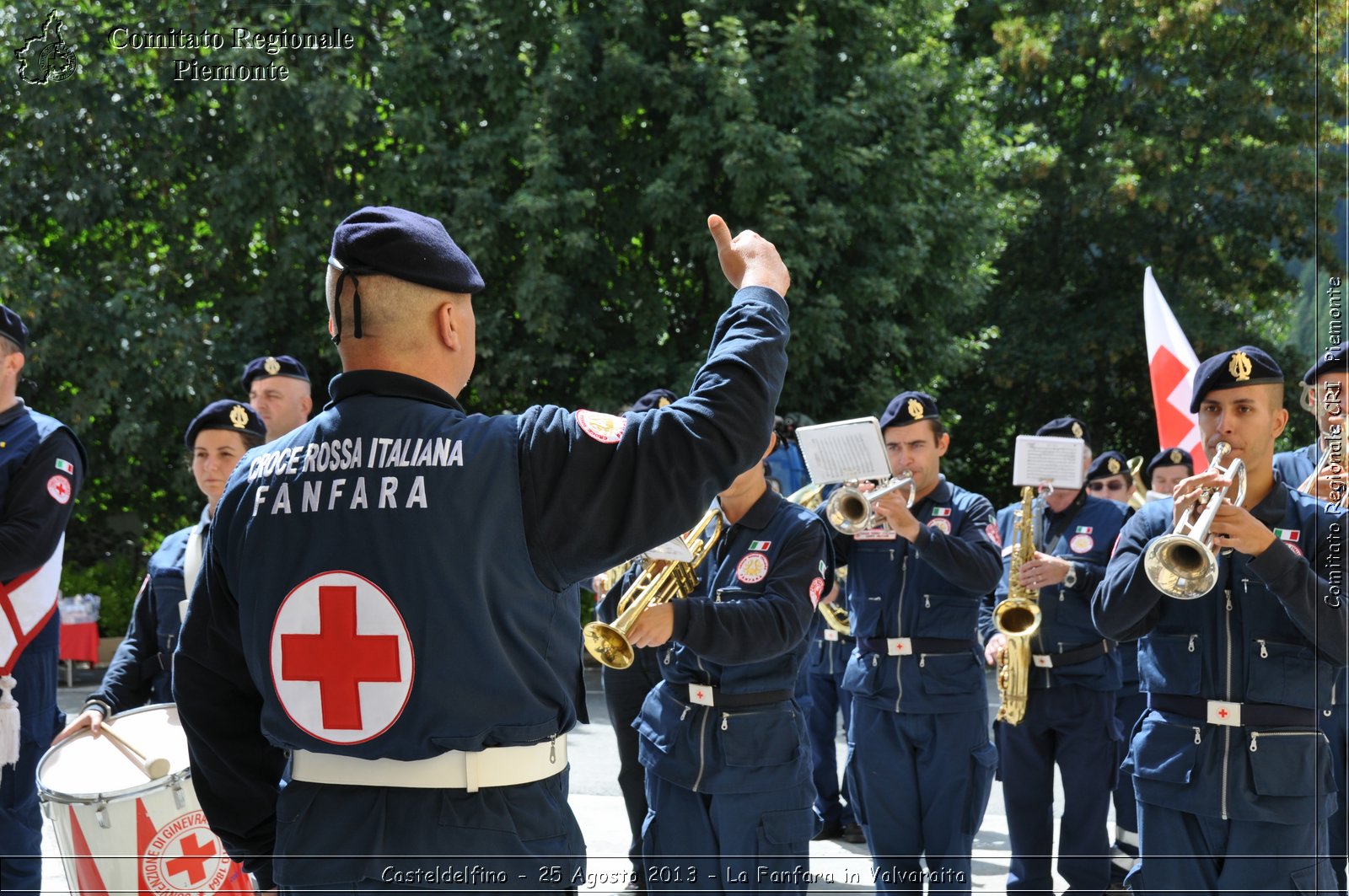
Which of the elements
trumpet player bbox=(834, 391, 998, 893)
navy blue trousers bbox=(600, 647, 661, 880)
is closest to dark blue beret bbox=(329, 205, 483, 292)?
trumpet player bbox=(834, 391, 998, 893)

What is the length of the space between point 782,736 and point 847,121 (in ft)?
37.9

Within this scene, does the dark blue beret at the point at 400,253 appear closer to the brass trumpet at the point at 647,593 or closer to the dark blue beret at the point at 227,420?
the brass trumpet at the point at 647,593

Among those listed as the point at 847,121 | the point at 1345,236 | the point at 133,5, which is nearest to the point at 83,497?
the point at 133,5

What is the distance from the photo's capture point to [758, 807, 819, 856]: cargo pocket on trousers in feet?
14.9

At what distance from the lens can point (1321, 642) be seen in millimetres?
3998

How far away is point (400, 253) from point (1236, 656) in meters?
3.11

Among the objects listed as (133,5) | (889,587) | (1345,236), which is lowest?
(889,587)

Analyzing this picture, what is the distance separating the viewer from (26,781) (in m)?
5.12

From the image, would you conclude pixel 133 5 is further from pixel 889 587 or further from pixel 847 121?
pixel 889 587

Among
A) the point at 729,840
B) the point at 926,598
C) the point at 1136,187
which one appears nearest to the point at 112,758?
the point at 729,840

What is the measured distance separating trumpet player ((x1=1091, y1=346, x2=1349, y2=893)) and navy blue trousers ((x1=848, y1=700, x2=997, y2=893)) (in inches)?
52.2

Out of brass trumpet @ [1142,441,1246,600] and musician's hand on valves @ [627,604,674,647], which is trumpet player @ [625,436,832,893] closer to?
musician's hand on valves @ [627,604,674,647]

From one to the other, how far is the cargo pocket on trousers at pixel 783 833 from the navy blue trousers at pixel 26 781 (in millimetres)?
2905

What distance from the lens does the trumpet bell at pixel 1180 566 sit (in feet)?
12.9
